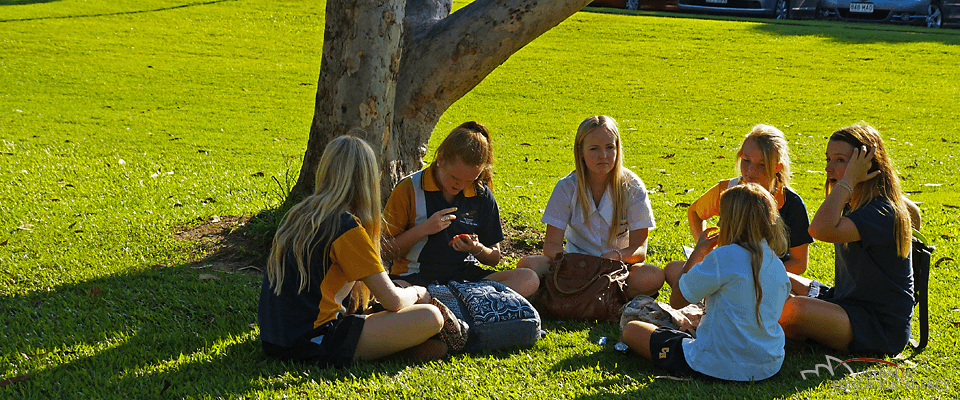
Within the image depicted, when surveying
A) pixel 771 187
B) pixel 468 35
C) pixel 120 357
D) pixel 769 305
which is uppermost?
pixel 468 35

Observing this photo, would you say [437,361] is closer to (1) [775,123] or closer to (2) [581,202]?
(2) [581,202]

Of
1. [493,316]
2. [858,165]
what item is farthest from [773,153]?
[493,316]

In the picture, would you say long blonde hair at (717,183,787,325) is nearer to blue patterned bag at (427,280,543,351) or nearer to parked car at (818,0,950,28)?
blue patterned bag at (427,280,543,351)

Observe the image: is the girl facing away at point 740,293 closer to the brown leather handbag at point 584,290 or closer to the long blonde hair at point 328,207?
the brown leather handbag at point 584,290

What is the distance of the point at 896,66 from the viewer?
18.1 m

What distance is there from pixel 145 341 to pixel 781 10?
24522 millimetres

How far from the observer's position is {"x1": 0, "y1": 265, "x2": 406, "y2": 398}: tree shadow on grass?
3666mm

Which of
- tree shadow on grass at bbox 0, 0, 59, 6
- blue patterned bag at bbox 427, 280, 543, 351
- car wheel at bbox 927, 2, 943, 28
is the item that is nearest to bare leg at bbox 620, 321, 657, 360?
blue patterned bag at bbox 427, 280, 543, 351

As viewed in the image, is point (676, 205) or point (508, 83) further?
point (508, 83)

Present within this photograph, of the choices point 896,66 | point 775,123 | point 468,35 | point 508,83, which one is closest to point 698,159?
point 775,123

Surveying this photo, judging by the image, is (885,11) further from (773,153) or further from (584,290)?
(584,290)

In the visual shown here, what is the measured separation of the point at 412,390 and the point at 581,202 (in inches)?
73.7

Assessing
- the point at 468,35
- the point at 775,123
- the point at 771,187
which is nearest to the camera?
the point at 771,187

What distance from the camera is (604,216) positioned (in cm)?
494
